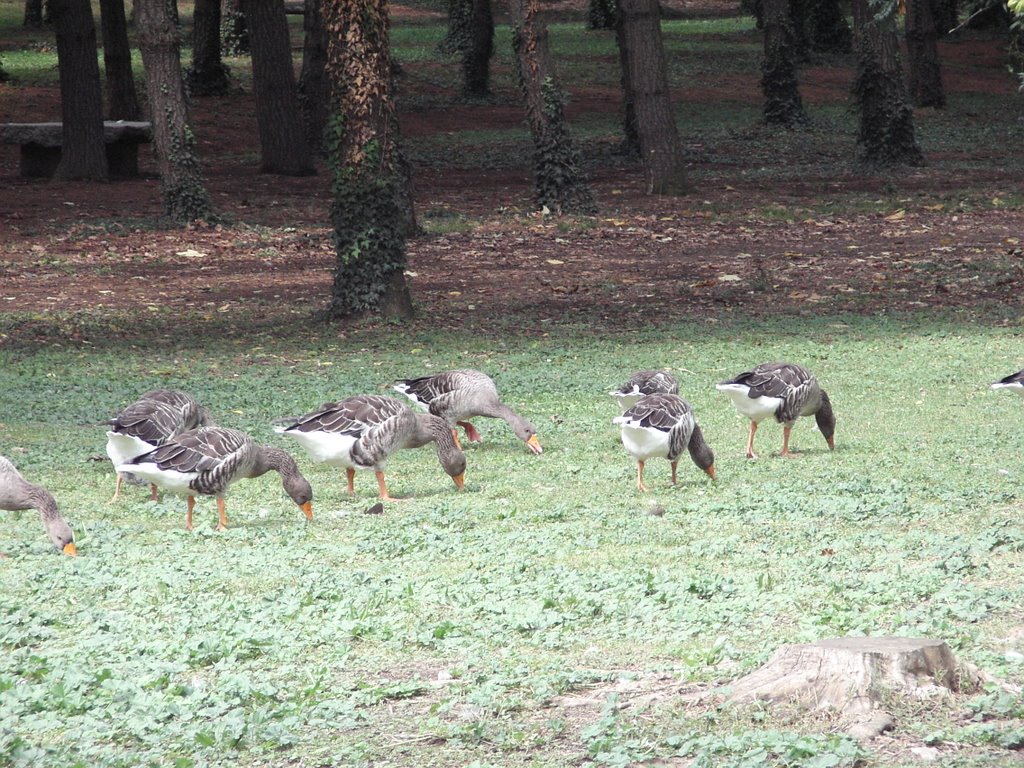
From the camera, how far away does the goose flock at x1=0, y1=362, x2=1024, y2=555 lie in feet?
28.6

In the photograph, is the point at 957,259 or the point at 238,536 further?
the point at 957,259


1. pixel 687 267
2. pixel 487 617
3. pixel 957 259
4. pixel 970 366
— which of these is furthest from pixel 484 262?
pixel 487 617

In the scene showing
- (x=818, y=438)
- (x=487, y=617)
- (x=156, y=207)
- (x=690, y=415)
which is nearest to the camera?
(x=487, y=617)

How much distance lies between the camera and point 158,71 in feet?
79.1

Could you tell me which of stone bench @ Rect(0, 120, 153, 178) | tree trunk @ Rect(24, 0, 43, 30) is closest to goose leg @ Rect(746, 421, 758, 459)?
stone bench @ Rect(0, 120, 153, 178)

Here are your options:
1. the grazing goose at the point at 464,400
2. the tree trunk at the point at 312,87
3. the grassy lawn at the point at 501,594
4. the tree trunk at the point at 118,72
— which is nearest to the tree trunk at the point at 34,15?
the tree trunk at the point at 118,72

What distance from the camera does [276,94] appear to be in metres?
31.9

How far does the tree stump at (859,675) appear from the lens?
5.18 m

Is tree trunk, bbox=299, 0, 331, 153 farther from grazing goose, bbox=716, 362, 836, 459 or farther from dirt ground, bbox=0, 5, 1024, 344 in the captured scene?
grazing goose, bbox=716, 362, 836, 459

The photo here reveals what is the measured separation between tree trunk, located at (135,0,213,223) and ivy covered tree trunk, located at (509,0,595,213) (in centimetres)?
635

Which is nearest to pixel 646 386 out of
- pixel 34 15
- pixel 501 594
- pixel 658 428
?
pixel 658 428

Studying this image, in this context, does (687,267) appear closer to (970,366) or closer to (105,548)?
(970,366)

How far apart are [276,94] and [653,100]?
915cm

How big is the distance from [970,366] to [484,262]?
9.49m
